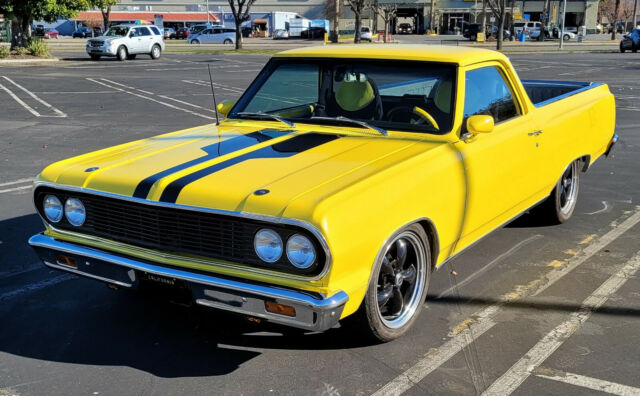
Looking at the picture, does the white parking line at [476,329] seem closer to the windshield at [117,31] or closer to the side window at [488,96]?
the side window at [488,96]

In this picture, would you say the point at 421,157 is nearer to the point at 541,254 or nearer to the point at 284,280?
the point at 284,280

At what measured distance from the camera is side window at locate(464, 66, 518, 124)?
4793 mm

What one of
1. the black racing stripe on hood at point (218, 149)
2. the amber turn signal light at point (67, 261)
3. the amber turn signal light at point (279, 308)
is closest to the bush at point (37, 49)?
the black racing stripe on hood at point (218, 149)

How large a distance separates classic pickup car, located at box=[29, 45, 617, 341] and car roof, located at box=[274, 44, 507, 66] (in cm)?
2

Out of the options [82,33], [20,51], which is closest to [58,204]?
[20,51]

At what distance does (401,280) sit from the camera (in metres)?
4.02

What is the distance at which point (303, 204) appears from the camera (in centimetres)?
329

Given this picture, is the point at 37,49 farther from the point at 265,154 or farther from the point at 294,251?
the point at 294,251

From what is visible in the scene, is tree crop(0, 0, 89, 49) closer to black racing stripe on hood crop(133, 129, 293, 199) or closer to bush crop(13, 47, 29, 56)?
bush crop(13, 47, 29, 56)

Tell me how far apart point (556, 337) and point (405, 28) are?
83.1 meters

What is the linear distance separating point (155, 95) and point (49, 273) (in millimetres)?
13362

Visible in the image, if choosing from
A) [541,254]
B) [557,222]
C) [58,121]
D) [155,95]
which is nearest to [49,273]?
[541,254]

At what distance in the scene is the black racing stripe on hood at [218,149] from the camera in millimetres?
3689

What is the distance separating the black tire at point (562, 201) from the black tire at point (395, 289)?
2.49 meters
